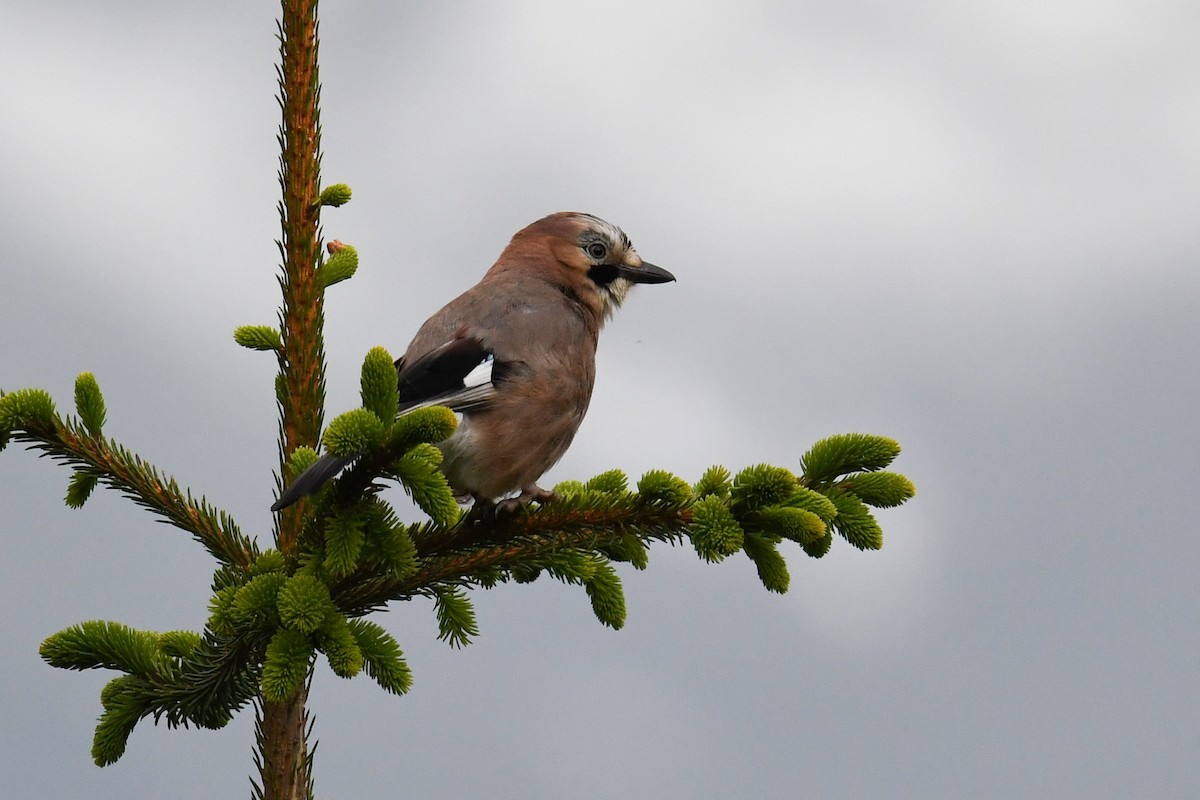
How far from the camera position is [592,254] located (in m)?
6.28

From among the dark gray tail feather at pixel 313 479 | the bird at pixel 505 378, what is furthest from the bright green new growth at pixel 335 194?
the dark gray tail feather at pixel 313 479

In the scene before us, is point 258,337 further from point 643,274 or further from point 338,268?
point 643,274

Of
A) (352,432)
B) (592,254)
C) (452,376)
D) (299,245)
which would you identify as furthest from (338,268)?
(592,254)

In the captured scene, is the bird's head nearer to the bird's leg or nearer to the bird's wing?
the bird's wing

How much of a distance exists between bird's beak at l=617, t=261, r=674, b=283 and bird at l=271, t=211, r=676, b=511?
0.46 metres

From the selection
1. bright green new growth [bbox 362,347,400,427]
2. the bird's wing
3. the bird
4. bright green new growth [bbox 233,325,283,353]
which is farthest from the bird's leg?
bright green new growth [bbox 362,347,400,427]

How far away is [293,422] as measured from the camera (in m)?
3.83

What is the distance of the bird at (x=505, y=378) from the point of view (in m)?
4.63

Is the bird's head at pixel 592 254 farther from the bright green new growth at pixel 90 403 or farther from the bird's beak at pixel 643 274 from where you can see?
the bright green new growth at pixel 90 403

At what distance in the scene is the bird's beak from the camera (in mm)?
6305

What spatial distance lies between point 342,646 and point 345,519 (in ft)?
1.10

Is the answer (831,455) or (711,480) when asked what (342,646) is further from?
(831,455)

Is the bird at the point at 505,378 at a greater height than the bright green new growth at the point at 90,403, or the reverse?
the bird at the point at 505,378

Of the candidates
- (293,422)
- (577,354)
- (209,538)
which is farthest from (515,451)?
(209,538)
